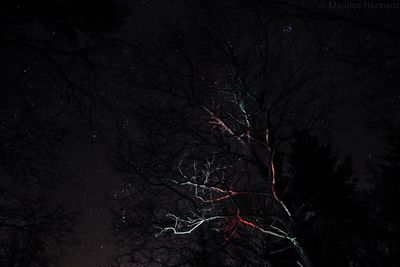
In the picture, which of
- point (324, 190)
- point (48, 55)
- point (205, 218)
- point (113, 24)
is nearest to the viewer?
point (48, 55)

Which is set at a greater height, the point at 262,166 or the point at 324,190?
the point at 262,166

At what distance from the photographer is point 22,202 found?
24.9ft

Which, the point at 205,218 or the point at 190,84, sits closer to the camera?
the point at 205,218

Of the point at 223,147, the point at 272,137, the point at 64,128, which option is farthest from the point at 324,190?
the point at 64,128

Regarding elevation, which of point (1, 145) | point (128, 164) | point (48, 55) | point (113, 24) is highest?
point (113, 24)

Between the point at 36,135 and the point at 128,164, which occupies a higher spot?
the point at 36,135

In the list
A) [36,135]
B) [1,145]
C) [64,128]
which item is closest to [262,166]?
[64,128]

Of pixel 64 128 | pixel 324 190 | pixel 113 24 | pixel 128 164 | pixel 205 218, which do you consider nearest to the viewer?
pixel 113 24

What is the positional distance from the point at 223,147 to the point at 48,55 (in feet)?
16.8

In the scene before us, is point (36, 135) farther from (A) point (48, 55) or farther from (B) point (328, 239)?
(B) point (328, 239)

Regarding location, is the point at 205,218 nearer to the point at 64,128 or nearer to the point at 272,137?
the point at 272,137

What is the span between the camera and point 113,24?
6.93m

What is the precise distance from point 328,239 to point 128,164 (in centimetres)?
726

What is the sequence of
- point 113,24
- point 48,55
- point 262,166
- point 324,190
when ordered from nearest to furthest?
1. point 48,55
2. point 113,24
3. point 262,166
4. point 324,190
